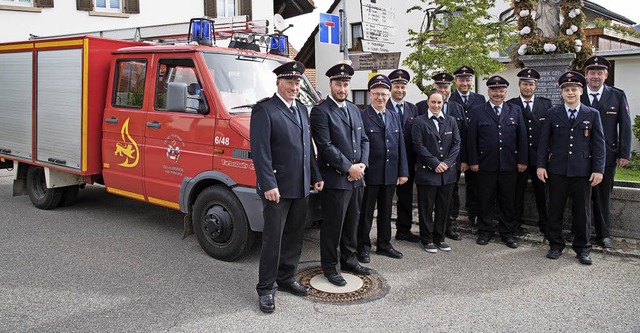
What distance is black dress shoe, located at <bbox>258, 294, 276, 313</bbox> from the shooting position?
427cm

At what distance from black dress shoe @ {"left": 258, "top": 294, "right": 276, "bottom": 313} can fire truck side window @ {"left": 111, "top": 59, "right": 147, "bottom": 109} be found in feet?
10.1

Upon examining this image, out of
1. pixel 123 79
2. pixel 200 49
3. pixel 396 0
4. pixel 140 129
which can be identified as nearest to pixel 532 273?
pixel 200 49

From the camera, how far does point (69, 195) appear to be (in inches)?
317

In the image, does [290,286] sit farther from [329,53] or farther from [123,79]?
[329,53]

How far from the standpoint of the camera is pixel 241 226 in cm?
525

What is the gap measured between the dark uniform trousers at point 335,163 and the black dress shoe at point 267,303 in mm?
805

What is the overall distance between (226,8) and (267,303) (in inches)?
586

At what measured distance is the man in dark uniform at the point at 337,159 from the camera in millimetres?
4746

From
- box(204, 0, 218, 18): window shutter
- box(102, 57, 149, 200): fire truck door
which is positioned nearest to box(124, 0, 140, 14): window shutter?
box(204, 0, 218, 18): window shutter

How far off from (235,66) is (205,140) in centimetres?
89

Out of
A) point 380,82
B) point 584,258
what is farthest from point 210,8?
point 584,258

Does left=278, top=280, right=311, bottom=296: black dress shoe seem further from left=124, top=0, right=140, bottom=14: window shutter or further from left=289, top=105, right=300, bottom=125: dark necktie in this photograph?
left=124, top=0, right=140, bottom=14: window shutter

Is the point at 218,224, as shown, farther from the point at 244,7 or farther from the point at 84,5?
the point at 244,7

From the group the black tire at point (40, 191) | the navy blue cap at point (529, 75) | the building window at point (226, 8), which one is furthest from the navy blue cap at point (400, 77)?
the building window at point (226, 8)
